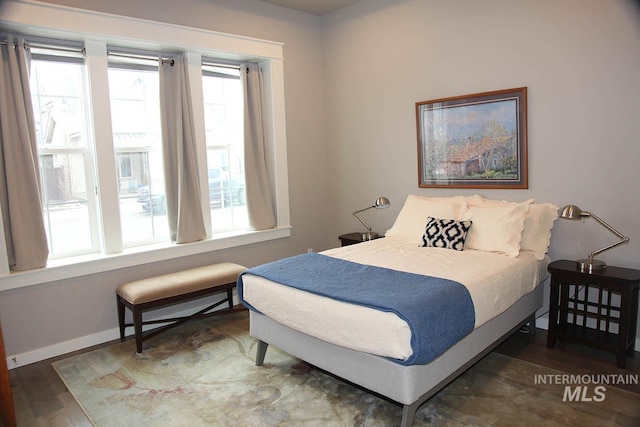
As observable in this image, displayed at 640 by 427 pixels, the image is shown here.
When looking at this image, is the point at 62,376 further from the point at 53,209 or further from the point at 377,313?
the point at 377,313

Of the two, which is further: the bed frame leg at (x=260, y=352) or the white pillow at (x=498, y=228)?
the white pillow at (x=498, y=228)

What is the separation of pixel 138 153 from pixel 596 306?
12.6 feet

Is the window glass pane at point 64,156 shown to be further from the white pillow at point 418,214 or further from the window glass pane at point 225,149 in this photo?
the white pillow at point 418,214

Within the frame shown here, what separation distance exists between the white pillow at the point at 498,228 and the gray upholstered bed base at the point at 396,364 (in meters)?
0.41

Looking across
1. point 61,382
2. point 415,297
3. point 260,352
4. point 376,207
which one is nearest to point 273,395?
point 260,352

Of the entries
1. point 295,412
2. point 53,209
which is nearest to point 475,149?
point 295,412

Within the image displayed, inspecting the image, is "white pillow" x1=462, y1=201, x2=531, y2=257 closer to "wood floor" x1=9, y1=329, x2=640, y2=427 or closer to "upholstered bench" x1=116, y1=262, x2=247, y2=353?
"wood floor" x1=9, y1=329, x2=640, y2=427

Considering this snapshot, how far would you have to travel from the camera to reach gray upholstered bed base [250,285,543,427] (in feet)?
7.43

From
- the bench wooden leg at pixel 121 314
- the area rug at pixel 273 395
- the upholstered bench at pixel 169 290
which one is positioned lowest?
the area rug at pixel 273 395

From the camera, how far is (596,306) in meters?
3.13

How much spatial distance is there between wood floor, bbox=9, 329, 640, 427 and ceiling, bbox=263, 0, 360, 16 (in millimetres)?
3598

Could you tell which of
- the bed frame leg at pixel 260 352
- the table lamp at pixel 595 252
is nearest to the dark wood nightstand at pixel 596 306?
the table lamp at pixel 595 252

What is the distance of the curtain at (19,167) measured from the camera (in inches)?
A: 123

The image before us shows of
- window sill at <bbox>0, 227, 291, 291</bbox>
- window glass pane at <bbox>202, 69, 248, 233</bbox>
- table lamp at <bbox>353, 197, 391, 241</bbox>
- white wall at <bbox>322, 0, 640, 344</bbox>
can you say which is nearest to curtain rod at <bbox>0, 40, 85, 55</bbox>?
window glass pane at <bbox>202, 69, 248, 233</bbox>
